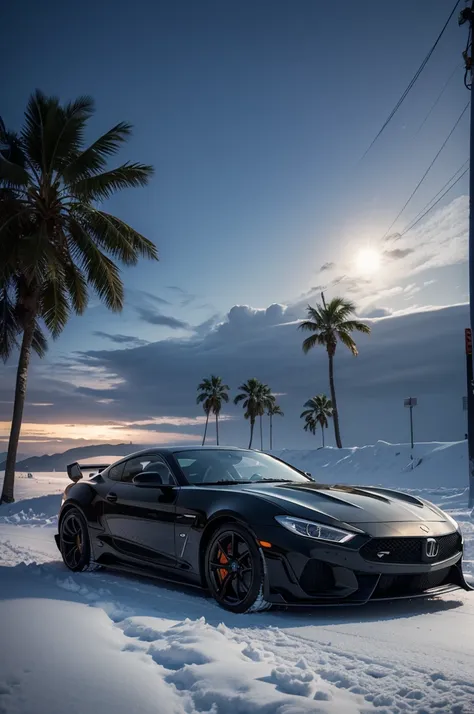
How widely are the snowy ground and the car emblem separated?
A: 1.53 ft

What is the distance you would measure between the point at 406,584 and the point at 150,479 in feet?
8.02

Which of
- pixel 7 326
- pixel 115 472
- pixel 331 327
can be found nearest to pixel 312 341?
pixel 331 327

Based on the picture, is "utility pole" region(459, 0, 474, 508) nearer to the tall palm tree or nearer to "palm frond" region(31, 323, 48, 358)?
"palm frond" region(31, 323, 48, 358)

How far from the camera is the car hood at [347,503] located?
5.42 meters

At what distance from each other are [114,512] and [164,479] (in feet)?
2.48

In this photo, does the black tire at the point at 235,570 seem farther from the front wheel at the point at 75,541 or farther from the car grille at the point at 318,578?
the front wheel at the point at 75,541

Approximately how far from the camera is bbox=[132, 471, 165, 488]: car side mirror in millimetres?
6320

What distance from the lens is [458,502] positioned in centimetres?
1783

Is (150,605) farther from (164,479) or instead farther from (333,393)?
(333,393)

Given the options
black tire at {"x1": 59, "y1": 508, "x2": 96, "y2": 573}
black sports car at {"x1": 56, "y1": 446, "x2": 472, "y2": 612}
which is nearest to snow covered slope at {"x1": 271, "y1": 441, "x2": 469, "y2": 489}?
black tire at {"x1": 59, "y1": 508, "x2": 96, "y2": 573}

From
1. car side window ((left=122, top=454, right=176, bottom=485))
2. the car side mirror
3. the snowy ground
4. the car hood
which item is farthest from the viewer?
car side window ((left=122, top=454, right=176, bottom=485))

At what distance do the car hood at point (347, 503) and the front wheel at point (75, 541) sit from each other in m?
2.30

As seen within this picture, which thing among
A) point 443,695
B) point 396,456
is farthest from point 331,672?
point 396,456

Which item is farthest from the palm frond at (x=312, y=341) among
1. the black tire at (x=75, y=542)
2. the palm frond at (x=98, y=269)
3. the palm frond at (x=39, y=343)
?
the black tire at (x=75, y=542)
